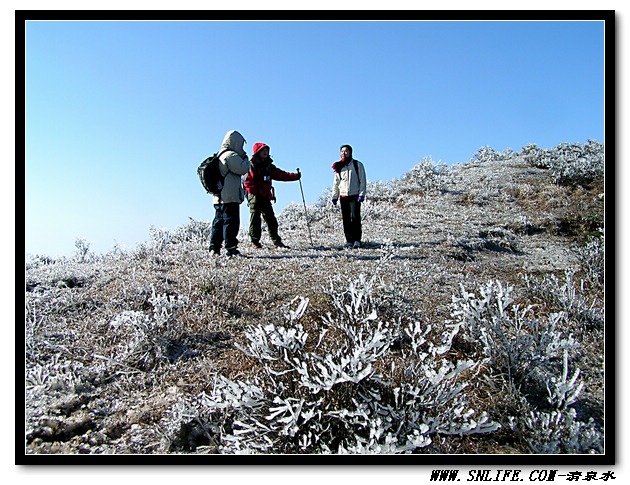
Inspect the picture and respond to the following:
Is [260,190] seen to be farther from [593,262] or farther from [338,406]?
[338,406]

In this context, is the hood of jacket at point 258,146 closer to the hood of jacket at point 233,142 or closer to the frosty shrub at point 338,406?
the hood of jacket at point 233,142

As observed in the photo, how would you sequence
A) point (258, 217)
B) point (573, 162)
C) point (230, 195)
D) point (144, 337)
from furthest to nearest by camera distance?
point (573, 162) < point (258, 217) < point (230, 195) < point (144, 337)

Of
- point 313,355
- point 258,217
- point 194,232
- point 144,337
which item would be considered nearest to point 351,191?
point 258,217

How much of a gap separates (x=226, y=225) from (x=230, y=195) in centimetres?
44

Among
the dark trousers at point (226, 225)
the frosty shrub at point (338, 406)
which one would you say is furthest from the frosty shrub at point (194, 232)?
the frosty shrub at point (338, 406)

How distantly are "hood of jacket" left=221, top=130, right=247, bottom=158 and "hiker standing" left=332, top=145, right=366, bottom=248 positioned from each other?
186 cm

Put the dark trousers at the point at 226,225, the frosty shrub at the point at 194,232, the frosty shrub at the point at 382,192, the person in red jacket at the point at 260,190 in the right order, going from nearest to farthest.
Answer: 1. the dark trousers at the point at 226,225
2. the person in red jacket at the point at 260,190
3. the frosty shrub at the point at 194,232
4. the frosty shrub at the point at 382,192

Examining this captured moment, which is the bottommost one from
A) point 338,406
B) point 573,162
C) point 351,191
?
point 338,406

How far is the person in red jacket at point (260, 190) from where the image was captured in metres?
7.43

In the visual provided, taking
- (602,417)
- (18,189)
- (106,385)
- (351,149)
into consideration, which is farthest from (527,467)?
(351,149)

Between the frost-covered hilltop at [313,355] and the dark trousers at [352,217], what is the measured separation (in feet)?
2.75

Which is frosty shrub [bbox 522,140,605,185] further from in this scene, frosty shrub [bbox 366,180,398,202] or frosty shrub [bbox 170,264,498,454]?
frosty shrub [bbox 170,264,498,454]

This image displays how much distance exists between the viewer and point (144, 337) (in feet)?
12.0

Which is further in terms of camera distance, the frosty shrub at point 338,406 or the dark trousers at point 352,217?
the dark trousers at point 352,217
